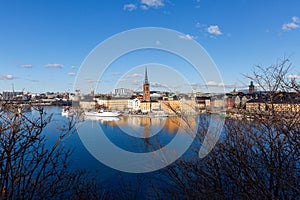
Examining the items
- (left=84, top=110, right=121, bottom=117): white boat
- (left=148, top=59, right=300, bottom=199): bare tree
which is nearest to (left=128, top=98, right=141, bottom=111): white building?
(left=84, top=110, right=121, bottom=117): white boat

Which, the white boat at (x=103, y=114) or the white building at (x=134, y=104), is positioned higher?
the white building at (x=134, y=104)

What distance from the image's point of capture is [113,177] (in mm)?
5586

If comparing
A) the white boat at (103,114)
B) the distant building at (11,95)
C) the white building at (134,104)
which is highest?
the distant building at (11,95)

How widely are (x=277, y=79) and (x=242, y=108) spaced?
485mm

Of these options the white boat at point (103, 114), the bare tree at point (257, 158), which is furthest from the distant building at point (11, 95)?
the white boat at point (103, 114)

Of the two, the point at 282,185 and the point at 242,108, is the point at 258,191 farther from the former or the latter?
the point at 242,108

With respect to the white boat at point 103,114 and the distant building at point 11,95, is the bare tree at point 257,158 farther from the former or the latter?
the white boat at point 103,114

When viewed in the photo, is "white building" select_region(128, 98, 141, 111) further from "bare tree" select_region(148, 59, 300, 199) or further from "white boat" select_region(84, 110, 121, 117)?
"bare tree" select_region(148, 59, 300, 199)

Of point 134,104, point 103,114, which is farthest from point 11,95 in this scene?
point 103,114

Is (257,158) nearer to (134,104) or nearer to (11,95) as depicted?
(11,95)

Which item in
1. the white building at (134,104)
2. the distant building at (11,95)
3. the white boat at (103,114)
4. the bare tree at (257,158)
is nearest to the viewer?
the bare tree at (257,158)

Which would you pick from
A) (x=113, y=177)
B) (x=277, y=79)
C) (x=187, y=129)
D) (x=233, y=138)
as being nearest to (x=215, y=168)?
(x=233, y=138)

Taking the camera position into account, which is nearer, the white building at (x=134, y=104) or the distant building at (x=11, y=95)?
the distant building at (x=11, y=95)

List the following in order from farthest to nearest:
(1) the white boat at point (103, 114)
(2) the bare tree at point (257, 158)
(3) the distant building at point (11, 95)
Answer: (1) the white boat at point (103, 114)
(3) the distant building at point (11, 95)
(2) the bare tree at point (257, 158)
